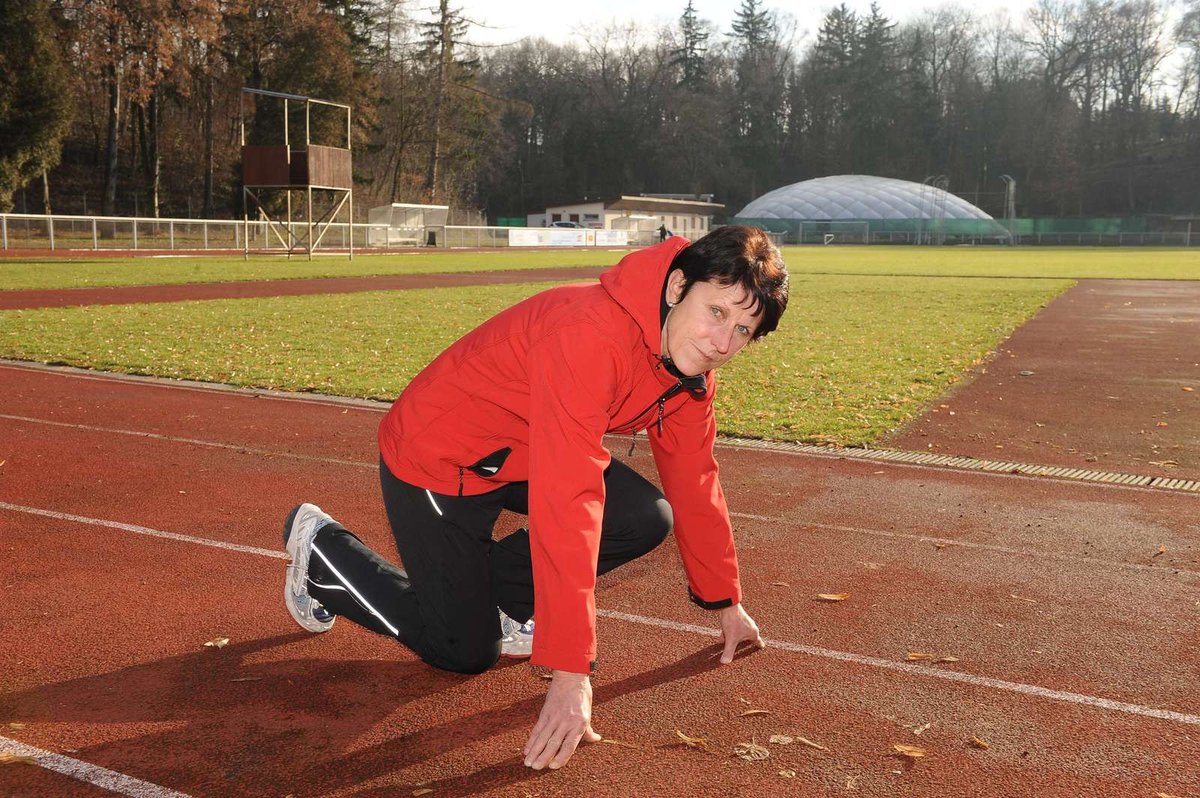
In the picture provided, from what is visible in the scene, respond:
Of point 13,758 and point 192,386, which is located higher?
point 192,386

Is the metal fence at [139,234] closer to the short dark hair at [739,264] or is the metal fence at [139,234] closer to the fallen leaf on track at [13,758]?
the fallen leaf on track at [13,758]

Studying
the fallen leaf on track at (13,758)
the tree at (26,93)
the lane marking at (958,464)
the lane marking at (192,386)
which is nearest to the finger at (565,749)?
the fallen leaf on track at (13,758)

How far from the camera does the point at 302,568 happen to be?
167 inches

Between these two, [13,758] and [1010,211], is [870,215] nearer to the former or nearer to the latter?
[1010,211]

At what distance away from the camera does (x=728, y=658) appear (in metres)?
4.10

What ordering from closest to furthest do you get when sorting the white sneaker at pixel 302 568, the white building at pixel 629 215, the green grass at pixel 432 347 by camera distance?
the white sneaker at pixel 302 568, the green grass at pixel 432 347, the white building at pixel 629 215

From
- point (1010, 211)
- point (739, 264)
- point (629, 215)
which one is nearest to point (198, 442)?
point (739, 264)

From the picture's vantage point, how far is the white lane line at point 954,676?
3830 mm

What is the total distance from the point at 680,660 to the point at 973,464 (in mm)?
4134

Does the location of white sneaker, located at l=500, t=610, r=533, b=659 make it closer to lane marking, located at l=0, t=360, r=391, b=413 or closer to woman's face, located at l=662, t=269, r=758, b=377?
woman's face, located at l=662, t=269, r=758, b=377

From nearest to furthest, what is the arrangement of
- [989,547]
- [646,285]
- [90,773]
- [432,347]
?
[646,285] < [90,773] < [989,547] < [432,347]

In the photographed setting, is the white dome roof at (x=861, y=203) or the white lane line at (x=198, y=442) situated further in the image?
the white dome roof at (x=861, y=203)

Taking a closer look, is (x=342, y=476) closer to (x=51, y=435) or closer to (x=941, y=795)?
(x=51, y=435)

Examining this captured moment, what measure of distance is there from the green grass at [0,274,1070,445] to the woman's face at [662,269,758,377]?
17.5ft
